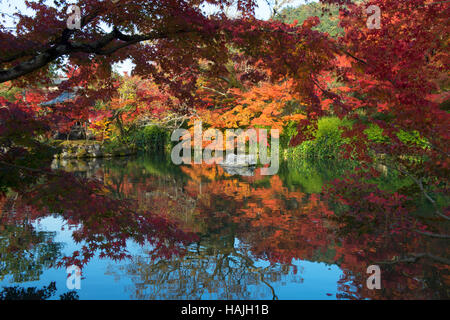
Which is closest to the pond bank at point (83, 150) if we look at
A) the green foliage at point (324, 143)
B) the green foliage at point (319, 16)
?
the green foliage at point (324, 143)

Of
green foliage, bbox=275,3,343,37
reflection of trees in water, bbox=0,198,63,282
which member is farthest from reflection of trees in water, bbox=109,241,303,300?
green foliage, bbox=275,3,343,37

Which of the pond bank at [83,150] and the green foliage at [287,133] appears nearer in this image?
the pond bank at [83,150]

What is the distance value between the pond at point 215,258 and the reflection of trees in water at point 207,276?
0.4 inches

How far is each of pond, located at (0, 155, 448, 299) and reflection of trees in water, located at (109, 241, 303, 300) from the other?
0.01m

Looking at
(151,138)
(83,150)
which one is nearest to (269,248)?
(83,150)

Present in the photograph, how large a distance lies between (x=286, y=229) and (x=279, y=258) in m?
1.26

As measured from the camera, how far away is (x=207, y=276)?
13.6 feet

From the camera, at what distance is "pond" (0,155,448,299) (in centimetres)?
379

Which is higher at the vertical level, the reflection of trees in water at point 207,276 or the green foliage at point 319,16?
the green foliage at point 319,16

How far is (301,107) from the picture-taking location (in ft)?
63.6

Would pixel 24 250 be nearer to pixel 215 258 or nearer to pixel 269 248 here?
pixel 215 258

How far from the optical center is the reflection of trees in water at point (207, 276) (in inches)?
148

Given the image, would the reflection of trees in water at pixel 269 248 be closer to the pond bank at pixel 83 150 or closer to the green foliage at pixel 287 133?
the green foliage at pixel 287 133

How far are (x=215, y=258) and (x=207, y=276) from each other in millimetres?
562
